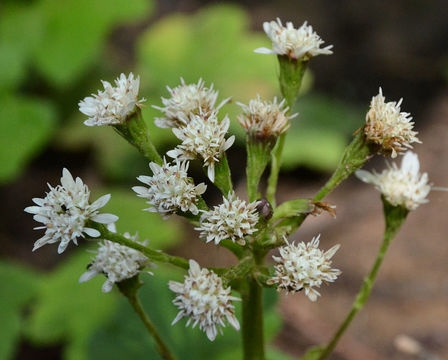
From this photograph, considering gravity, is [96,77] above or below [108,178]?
above

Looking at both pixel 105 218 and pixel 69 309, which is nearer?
pixel 105 218

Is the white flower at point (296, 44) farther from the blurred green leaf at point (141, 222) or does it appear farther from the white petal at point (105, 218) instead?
the blurred green leaf at point (141, 222)

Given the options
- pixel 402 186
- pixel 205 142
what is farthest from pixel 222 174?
pixel 402 186

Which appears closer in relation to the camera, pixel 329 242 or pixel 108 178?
pixel 329 242

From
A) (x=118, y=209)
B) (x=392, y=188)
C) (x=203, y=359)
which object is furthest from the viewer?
(x=118, y=209)

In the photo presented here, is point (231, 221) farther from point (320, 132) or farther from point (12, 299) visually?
point (320, 132)

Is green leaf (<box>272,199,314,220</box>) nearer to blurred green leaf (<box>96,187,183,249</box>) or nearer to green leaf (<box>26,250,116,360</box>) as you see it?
green leaf (<box>26,250,116,360</box>)

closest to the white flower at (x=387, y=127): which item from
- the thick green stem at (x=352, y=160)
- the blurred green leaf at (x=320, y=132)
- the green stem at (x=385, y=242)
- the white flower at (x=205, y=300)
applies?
the thick green stem at (x=352, y=160)

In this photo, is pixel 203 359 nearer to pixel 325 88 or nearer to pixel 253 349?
pixel 253 349

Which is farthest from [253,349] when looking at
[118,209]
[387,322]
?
[118,209]
